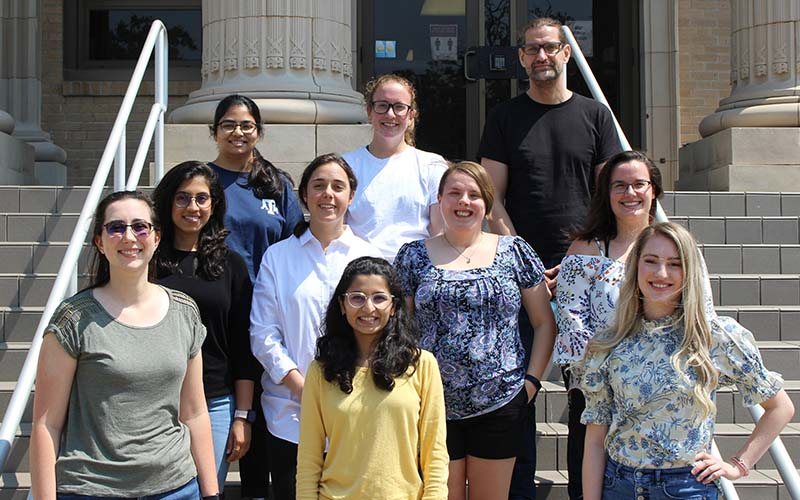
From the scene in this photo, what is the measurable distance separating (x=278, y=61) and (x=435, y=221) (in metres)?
3.96

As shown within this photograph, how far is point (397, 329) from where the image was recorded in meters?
3.07

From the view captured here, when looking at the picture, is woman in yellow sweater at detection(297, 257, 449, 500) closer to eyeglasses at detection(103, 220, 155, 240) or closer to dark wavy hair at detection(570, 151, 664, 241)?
eyeglasses at detection(103, 220, 155, 240)

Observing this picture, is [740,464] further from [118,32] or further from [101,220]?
[118,32]

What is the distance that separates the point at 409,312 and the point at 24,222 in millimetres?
3898

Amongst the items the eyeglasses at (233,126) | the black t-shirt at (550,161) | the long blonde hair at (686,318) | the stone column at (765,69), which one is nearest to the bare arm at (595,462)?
the long blonde hair at (686,318)

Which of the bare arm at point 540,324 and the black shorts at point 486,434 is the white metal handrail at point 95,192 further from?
the bare arm at point 540,324

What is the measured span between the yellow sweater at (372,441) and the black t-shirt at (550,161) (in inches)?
51.8

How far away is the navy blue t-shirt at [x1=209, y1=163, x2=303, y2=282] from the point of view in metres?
3.87

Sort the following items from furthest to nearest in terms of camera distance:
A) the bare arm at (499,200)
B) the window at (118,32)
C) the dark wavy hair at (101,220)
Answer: the window at (118,32) < the bare arm at (499,200) < the dark wavy hair at (101,220)

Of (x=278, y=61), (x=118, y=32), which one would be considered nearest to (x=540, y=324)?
(x=278, y=61)

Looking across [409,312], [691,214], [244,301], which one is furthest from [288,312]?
[691,214]

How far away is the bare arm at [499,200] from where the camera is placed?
393 centimetres

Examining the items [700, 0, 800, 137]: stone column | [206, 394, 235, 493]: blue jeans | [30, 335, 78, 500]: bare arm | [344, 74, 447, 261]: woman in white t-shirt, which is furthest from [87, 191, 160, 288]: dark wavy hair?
[700, 0, 800, 137]: stone column

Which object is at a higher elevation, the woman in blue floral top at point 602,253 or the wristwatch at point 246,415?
the woman in blue floral top at point 602,253
